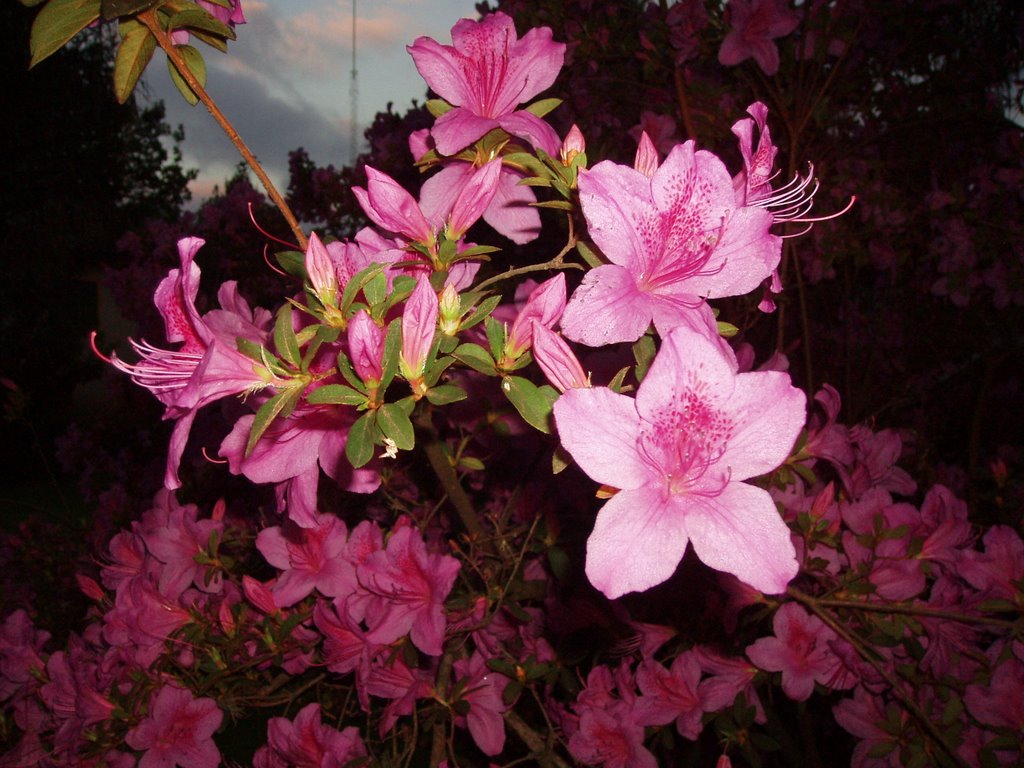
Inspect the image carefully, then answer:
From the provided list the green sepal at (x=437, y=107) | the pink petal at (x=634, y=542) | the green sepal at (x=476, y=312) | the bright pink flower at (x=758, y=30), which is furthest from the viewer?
the bright pink flower at (x=758, y=30)

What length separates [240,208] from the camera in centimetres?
338

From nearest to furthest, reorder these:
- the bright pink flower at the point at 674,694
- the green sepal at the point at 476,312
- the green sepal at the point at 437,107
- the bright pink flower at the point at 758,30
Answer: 1. the green sepal at the point at 476,312
2. the green sepal at the point at 437,107
3. the bright pink flower at the point at 674,694
4. the bright pink flower at the point at 758,30

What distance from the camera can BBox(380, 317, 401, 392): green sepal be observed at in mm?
514

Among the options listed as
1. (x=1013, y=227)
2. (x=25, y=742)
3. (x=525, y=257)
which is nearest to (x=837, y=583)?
(x=525, y=257)

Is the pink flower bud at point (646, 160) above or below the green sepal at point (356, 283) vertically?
below

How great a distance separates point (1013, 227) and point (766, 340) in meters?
1.00

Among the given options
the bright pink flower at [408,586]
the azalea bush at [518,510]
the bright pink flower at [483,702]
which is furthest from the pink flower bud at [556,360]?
the bright pink flower at [483,702]

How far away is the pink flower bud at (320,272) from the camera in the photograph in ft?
1.87

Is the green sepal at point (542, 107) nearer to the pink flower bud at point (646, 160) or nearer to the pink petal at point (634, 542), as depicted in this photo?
the pink flower bud at point (646, 160)

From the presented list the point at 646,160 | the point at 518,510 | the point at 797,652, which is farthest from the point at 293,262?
the point at 797,652

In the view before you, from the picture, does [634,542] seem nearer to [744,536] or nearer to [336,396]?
[744,536]

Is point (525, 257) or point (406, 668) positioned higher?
point (525, 257)

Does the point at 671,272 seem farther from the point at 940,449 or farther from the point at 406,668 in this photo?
the point at 940,449

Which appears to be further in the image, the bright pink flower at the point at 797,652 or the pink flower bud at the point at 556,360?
the bright pink flower at the point at 797,652
